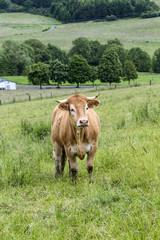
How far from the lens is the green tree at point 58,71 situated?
7744cm

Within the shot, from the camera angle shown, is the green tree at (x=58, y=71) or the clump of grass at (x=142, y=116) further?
the green tree at (x=58, y=71)

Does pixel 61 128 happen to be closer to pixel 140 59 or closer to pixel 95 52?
pixel 140 59

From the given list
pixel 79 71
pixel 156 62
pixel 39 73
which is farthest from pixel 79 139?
pixel 156 62

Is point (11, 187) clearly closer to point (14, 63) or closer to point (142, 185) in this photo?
point (142, 185)

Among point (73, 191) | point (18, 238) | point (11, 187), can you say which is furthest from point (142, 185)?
point (11, 187)

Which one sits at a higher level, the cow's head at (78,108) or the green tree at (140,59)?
the green tree at (140,59)

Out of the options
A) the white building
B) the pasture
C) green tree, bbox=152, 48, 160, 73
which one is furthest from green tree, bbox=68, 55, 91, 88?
the pasture

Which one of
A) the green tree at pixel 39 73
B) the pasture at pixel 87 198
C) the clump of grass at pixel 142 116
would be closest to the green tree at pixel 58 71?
the green tree at pixel 39 73

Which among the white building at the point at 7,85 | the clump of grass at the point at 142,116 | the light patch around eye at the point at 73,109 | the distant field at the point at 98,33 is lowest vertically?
the white building at the point at 7,85

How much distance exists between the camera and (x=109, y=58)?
246 feet

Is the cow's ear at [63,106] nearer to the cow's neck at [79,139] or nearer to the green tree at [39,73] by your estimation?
the cow's neck at [79,139]

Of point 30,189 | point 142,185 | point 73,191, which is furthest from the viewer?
point 30,189

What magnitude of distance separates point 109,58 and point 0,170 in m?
73.1

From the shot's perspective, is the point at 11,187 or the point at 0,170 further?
the point at 0,170
